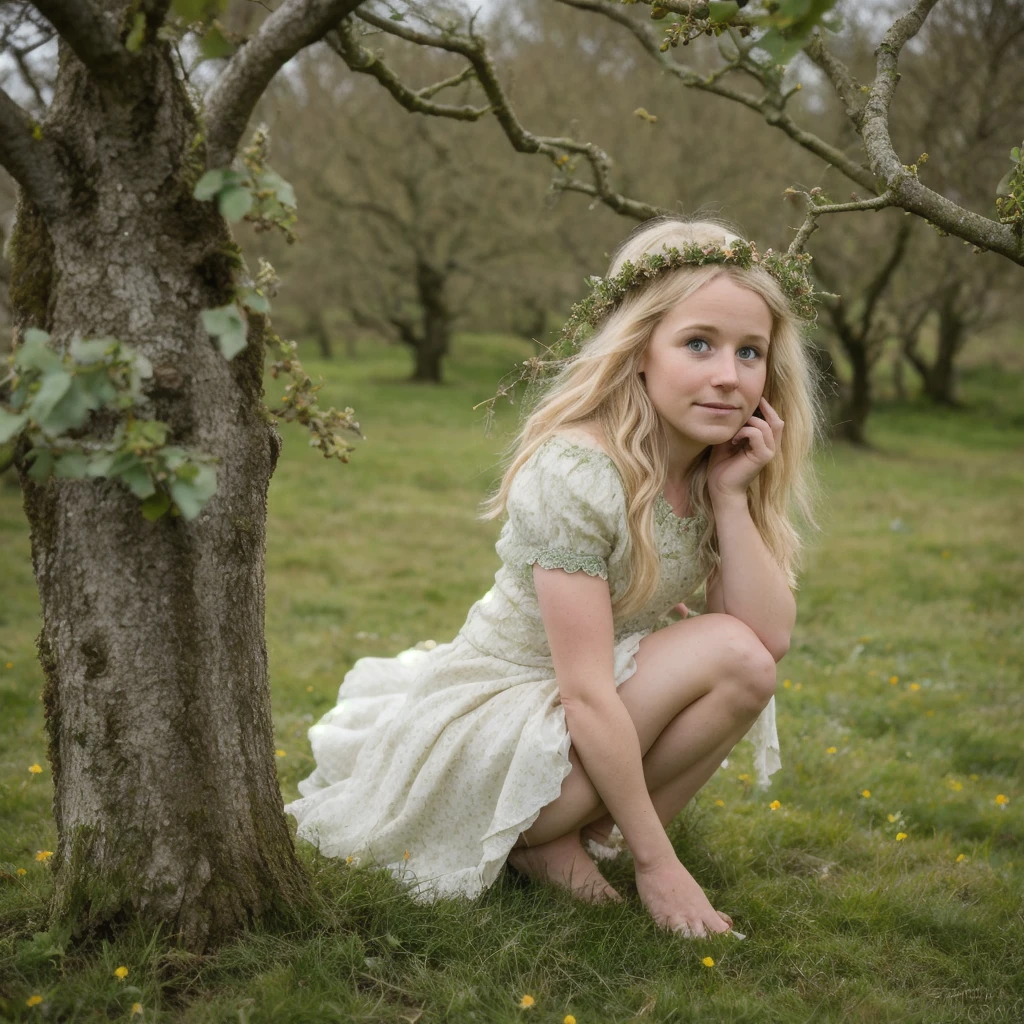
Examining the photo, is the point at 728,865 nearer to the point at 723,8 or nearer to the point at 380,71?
the point at 723,8

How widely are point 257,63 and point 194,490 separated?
775 millimetres

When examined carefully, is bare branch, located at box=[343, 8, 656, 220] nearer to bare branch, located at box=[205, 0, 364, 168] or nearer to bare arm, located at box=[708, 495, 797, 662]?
bare branch, located at box=[205, 0, 364, 168]

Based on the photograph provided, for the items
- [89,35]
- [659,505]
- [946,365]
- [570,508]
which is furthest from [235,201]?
[946,365]

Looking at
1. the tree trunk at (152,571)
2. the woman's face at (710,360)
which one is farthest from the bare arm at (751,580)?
the tree trunk at (152,571)

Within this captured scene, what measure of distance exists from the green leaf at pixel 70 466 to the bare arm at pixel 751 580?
1601 mm

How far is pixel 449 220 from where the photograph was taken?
1797 cm

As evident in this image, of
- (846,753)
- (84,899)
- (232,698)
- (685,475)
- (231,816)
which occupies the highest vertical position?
(685,475)

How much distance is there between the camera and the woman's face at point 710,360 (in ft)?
8.02

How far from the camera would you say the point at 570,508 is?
7.80ft

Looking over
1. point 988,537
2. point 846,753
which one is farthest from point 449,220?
point 846,753

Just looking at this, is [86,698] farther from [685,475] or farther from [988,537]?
[988,537]

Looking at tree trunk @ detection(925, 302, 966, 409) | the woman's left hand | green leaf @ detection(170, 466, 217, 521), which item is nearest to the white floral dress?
the woman's left hand

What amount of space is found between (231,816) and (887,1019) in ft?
4.70

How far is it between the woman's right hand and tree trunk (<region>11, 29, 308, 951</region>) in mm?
906
